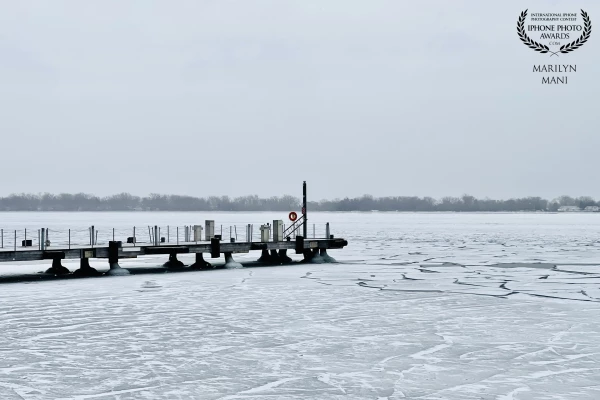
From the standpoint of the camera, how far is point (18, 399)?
8.59 m

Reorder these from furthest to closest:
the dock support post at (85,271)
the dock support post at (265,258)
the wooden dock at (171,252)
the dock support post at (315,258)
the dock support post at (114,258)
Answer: the dock support post at (265,258) < the dock support post at (315,258) < the dock support post at (85,271) < the dock support post at (114,258) < the wooden dock at (171,252)

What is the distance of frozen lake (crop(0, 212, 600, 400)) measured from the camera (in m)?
9.28

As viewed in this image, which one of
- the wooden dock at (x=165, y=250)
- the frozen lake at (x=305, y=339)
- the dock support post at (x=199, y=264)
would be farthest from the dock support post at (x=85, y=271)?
the dock support post at (x=199, y=264)

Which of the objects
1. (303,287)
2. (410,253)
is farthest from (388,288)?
(410,253)

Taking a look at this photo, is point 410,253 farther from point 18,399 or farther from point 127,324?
point 18,399

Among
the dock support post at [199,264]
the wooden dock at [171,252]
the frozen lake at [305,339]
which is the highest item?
the wooden dock at [171,252]

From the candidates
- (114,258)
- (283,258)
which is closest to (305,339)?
(114,258)

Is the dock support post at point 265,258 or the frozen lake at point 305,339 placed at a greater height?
the dock support post at point 265,258

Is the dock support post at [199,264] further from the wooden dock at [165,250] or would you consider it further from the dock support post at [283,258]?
the dock support post at [283,258]

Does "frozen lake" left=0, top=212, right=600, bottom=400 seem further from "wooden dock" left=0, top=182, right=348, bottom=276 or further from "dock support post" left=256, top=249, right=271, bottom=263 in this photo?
"dock support post" left=256, top=249, right=271, bottom=263

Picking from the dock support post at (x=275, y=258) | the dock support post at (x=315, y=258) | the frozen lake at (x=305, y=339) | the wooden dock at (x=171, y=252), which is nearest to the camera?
the frozen lake at (x=305, y=339)

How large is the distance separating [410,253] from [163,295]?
809 inches

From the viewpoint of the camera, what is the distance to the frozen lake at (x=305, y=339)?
9.28m

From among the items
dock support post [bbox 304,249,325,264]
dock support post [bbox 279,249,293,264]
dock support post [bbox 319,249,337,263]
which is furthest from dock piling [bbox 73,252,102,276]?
dock support post [bbox 319,249,337,263]
